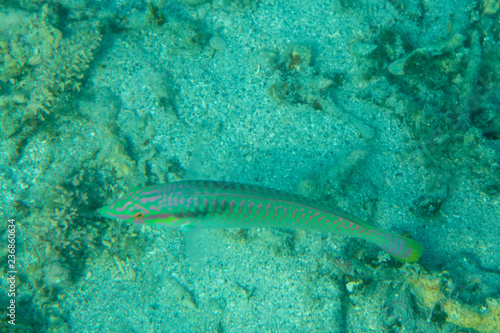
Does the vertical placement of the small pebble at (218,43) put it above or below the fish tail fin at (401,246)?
above

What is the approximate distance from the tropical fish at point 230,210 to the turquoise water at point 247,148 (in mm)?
664

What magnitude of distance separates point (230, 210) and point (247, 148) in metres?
1.66

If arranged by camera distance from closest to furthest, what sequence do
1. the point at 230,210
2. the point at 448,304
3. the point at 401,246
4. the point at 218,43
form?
1. the point at 230,210
2. the point at 448,304
3. the point at 401,246
4. the point at 218,43

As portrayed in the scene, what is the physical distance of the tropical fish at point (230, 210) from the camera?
3.51m

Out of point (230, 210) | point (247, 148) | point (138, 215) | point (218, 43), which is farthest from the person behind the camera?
point (218, 43)

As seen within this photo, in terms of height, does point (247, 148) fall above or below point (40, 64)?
below

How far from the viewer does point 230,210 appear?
12.3 ft

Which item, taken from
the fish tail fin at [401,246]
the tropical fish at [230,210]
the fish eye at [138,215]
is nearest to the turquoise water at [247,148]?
the fish tail fin at [401,246]

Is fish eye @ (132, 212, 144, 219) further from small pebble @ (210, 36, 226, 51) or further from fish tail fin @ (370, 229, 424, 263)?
small pebble @ (210, 36, 226, 51)

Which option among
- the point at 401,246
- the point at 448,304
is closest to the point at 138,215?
the point at 401,246

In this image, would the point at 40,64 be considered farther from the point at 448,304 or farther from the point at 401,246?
the point at 448,304

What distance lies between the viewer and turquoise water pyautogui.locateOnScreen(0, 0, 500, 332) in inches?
174

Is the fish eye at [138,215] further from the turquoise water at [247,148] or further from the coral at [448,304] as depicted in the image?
the coral at [448,304]

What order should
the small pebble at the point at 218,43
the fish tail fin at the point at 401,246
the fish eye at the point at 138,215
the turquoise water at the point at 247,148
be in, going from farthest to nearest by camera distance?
the small pebble at the point at 218,43
the turquoise water at the point at 247,148
the fish tail fin at the point at 401,246
the fish eye at the point at 138,215
